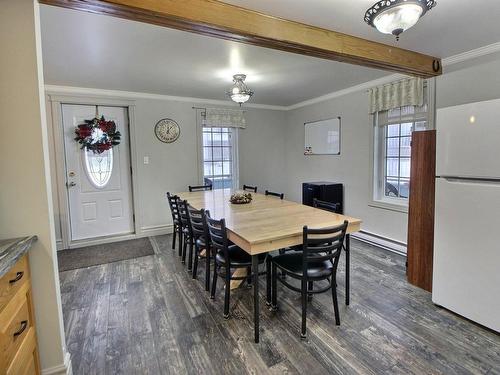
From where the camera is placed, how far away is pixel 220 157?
522 cm

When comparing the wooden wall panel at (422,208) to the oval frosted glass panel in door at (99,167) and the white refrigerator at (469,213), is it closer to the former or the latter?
the white refrigerator at (469,213)

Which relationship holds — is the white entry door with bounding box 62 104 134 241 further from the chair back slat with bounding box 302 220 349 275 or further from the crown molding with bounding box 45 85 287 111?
the chair back slat with bounding box 302 220 349 275

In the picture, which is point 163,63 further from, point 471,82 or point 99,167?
point 471,82

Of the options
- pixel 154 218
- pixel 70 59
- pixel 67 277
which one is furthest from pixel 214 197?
pixel 70 59

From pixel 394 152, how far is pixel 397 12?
8.45 feet

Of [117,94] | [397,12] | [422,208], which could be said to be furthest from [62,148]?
[422,208]

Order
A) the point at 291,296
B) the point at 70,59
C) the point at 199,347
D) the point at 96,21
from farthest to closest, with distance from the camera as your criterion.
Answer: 1. the point at 70,59
2. the point at 291,296
3. the point at 96,21
4. the point at 199,347

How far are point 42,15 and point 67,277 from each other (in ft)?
8.45

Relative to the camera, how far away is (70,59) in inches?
111

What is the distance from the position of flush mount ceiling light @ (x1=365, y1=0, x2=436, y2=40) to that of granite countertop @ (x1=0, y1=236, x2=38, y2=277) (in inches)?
88.8

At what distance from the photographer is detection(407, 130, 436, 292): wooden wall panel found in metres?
2.55

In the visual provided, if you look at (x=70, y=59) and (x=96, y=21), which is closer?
(x=96, y=21)

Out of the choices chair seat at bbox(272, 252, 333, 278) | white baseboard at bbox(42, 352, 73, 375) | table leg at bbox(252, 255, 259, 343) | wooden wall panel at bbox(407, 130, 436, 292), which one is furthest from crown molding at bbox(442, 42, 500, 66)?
white baseboard at bbox(42, 352, 73, 375)

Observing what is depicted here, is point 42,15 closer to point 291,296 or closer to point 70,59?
point 70,59
